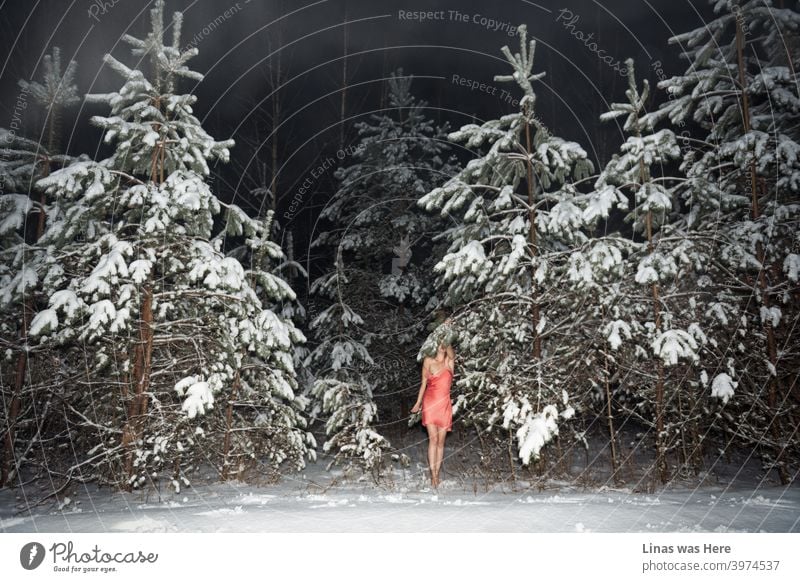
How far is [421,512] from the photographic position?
5.41 m

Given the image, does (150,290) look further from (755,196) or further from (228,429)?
(755,196)

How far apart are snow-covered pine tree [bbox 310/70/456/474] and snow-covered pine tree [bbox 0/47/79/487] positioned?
6.26m

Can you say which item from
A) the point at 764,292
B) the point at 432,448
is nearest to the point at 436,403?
the point at 432,448

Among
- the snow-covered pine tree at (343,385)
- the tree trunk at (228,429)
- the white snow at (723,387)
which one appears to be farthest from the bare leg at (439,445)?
the white snow at (723,387)

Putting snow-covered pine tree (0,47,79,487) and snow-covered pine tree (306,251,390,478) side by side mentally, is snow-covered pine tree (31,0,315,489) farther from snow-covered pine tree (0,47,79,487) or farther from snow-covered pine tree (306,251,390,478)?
snow-covered pine tree (306,251,390,478)

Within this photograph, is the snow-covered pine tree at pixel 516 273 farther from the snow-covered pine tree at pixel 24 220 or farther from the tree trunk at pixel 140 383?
the snow-covered pine tree at pixel 24 220

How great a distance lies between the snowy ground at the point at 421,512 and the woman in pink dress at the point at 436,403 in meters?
0.53

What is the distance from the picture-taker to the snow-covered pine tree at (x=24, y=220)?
285 inches

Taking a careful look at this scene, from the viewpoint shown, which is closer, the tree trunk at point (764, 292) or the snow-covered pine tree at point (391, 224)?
the tree trunk at point (764, 292)

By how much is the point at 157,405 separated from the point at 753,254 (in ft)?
28.3

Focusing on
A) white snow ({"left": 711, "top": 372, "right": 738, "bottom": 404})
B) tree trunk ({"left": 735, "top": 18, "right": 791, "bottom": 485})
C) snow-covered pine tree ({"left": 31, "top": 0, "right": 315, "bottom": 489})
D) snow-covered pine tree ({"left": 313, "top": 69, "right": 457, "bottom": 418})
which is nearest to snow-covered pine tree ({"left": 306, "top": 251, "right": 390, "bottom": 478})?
snow-covered pine tree ({"left": 313, "top": 69, "right": 457, "bottom": 418})

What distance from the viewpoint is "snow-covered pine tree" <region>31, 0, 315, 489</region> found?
663cm
